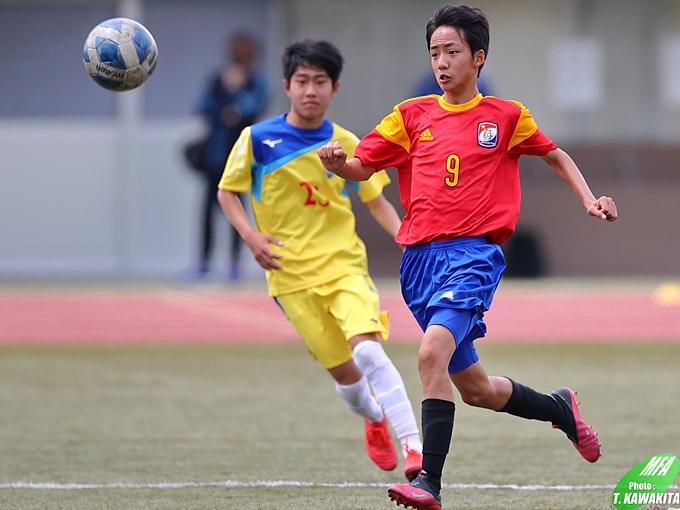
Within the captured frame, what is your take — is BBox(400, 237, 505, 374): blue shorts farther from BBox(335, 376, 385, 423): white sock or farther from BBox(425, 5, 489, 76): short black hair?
BBox(335, 376, 385, 423): white sock

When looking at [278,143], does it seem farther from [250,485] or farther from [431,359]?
[431,359]

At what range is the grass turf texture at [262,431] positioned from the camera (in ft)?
16.4

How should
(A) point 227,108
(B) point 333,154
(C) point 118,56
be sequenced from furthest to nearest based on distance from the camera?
1. (A) point 227,108
2. (C) point 118,56
3. (B) point 333,154

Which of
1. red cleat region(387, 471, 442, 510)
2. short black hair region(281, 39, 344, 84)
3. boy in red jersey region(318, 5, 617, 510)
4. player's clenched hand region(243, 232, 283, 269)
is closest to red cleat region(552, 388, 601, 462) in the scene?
boy in red jersey region(318, 5, 617, 510)

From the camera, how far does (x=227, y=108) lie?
47.4 feet

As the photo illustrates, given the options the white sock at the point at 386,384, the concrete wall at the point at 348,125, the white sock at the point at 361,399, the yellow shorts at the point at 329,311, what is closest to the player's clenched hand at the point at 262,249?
the yellow shorts at the point at 329,311

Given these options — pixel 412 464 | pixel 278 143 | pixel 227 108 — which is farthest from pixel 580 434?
pixel 227 108

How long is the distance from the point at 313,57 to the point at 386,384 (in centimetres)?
167

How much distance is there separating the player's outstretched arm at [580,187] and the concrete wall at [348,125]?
41.4 ft

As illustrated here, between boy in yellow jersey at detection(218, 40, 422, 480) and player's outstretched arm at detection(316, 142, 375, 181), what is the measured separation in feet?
3.05

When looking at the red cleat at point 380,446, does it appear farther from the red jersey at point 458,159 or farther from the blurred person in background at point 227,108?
the blurred person in background at point 227,108

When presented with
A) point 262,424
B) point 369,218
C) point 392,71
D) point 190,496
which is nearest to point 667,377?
point 262,424

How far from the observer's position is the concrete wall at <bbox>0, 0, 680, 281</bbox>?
17.9m

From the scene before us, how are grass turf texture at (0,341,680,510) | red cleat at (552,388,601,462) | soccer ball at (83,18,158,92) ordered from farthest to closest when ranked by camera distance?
soccer ball at (83,18,158,92) → red cleat at (552,388,601,462) → grass turf texture at (0,341,680,510)
